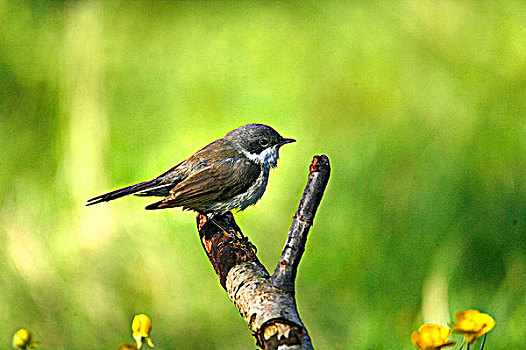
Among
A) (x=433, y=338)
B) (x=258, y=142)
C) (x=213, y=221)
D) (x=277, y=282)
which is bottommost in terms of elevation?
(x=433, y=338)

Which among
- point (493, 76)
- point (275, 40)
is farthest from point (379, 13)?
point (493, 76)

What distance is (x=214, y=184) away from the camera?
3.06 feet

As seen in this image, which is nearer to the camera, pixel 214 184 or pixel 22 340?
pixel 22 340

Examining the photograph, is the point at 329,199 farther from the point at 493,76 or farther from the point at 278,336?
the point at 278,336

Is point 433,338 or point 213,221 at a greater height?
point 213,221

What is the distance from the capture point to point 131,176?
1.53 m

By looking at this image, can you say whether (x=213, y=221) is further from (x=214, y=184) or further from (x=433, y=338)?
(x=433, y=338)

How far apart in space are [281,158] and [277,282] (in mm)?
965

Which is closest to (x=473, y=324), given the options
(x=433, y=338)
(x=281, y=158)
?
(x=433, y=338)

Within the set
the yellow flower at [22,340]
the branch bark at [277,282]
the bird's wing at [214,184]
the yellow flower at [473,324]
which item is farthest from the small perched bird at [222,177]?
the yellow flower at [473,324]

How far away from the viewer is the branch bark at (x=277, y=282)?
473 millimetres

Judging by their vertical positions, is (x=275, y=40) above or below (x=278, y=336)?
above

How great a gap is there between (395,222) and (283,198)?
0.97 ft

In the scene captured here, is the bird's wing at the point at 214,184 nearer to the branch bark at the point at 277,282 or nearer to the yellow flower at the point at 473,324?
the branch bark at the point at 277,282
